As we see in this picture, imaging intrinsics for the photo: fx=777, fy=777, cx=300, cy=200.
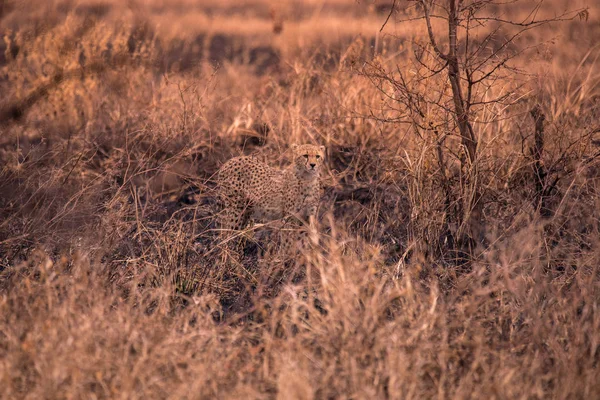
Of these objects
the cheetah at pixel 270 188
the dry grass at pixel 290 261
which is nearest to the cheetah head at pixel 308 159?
the cheetah at pixel 270 188

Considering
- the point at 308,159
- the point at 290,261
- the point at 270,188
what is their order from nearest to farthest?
the point at 290,261, the point at 308,159, the point at 270,188

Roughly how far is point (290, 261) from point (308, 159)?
3.49 feet

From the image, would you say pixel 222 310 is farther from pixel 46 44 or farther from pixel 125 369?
pixel 46 44

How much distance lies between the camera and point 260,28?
45.7 feet

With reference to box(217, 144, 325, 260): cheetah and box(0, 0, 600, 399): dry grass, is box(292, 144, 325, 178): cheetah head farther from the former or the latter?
box(0, 0, 600, 399): dry grass

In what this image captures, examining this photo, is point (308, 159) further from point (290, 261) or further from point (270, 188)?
point (290, 261)

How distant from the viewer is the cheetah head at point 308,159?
16.7ft

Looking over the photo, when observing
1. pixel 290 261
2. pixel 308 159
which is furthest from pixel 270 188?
pixel 290 261

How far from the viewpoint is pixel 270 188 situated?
17.4ft

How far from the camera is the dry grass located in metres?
2.82

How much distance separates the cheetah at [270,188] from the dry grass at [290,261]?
225 millimetres

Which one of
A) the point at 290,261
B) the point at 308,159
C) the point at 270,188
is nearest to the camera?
the point at 290,261

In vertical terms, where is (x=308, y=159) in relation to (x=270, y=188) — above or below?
above

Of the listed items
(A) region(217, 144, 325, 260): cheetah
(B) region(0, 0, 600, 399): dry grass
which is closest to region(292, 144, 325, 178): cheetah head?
(A) region(217, 144, 325, 260): cheetah
